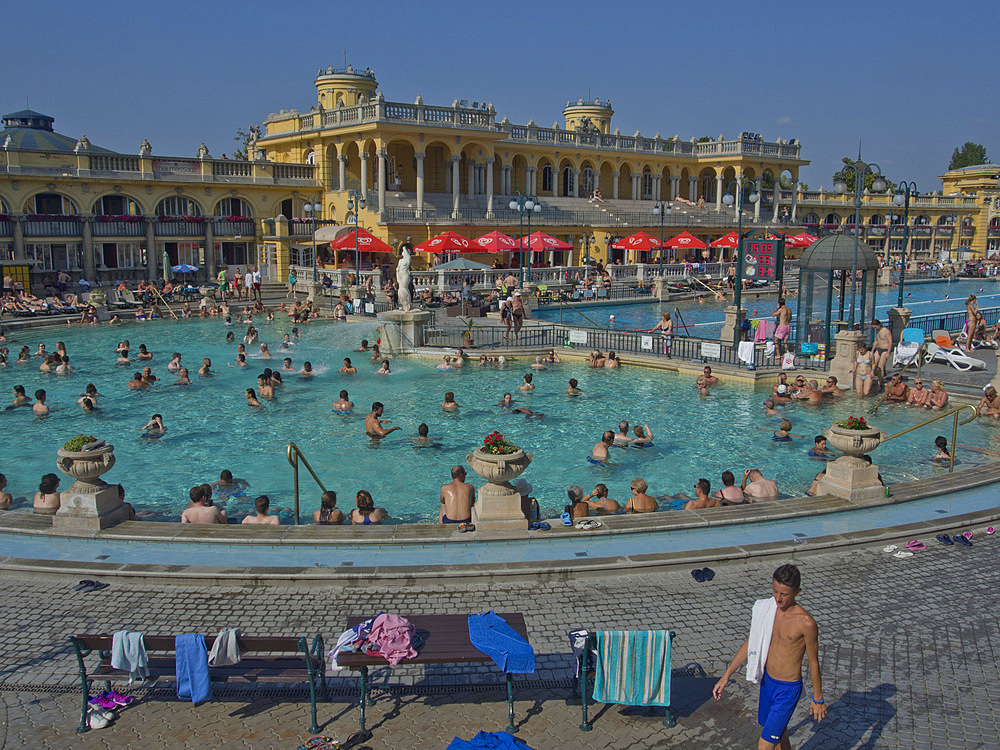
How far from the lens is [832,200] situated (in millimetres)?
76312

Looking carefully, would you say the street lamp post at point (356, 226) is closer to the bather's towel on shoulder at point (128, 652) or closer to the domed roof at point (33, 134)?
the domed roof at point (33, 134)

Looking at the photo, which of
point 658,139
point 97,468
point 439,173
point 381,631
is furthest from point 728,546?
point 658,139

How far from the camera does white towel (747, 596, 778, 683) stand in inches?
235

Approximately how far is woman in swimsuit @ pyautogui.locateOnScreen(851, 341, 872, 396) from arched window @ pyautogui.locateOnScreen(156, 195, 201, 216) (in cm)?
3552

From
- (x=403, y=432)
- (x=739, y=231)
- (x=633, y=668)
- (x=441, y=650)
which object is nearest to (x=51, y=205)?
(x=403, y=432)

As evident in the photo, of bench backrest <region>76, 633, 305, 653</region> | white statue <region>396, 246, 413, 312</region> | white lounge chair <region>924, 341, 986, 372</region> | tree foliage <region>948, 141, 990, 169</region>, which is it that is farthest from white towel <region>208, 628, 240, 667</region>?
tree foliage <region>948, 141, 990, 169</region>

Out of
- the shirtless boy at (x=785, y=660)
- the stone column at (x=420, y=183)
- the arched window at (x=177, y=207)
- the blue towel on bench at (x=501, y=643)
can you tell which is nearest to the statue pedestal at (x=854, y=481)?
the shirtless boy at (x=785, y=660)

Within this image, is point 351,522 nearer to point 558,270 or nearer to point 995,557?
point 995,557

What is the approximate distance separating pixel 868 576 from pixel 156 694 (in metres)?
7.97

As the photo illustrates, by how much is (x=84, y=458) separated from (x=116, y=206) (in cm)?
3584

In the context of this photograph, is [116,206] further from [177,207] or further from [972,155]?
[972,155]

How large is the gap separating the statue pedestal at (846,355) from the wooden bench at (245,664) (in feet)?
61.7

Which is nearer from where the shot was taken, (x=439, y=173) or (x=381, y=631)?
(x=381, y=631)

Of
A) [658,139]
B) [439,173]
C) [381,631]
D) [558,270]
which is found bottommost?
[381,631]
